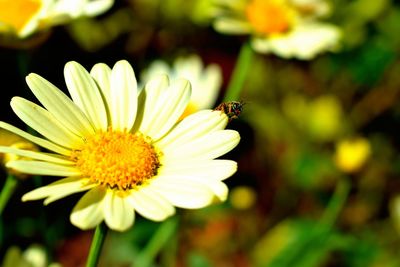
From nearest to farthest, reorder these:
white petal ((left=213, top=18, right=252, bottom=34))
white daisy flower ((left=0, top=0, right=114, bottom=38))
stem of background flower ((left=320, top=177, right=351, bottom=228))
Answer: white daisy flower ((left=0, top=0, right=114, bottom=38)), white petal ((left=213, top=18, right=252, bottom=34)), stem of background flower ((left=320, top=177, right=351, bottom=228))

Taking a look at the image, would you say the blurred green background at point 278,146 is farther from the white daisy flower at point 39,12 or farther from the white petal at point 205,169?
the white petal at point 205,169

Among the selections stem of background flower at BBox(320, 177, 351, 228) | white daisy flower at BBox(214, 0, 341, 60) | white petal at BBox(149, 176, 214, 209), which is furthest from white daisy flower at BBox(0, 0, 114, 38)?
stem of background flower at BBox(320, 177, 351, 228)

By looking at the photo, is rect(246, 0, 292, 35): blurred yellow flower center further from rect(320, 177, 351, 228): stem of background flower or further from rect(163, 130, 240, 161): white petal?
rect(163, 130, 240, 161): white petal

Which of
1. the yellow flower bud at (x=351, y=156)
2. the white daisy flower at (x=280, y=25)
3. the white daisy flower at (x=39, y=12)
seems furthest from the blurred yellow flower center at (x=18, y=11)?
the yellow flower bud at (x=351, y=156)

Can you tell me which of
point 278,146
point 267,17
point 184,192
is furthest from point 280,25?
point 184,192

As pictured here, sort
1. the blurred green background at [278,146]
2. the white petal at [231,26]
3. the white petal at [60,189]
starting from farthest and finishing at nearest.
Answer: the blurred green background at [278,146] → the white petal at [231,26] → the white petal at [60,189]
